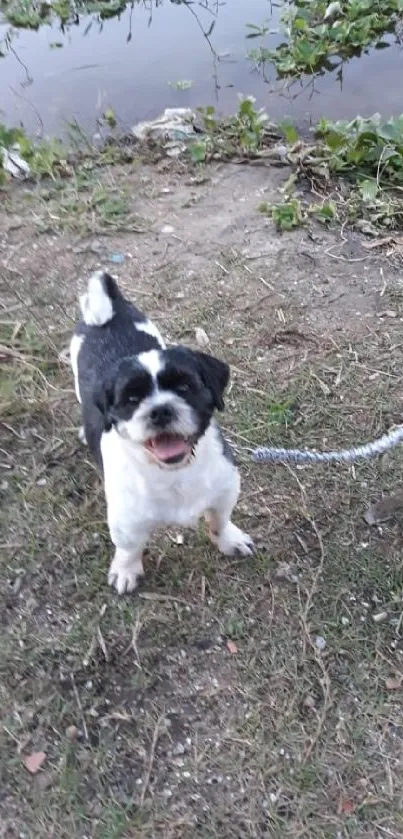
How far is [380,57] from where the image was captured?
18.7 ft

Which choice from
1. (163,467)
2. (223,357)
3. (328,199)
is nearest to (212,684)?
(163,467)

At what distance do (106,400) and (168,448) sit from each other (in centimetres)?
24

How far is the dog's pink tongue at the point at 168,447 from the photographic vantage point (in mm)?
2123

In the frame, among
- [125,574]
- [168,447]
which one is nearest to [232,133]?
[125,574]

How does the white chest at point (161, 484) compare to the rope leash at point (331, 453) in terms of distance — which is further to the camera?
the rope leash at point (331, 453)

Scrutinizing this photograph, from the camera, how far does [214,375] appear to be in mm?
2240

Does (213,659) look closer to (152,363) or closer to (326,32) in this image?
(152,363)

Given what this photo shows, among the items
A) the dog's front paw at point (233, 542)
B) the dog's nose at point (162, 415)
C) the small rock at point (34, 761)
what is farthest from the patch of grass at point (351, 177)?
the small rock at point (34, 761)

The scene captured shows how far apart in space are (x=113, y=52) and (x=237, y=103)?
1424mm

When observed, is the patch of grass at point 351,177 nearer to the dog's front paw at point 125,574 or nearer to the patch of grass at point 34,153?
the patch of grass at point 34,153

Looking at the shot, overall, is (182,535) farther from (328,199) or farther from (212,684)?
(328,199)

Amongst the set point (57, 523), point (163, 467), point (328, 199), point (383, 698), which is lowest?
point (383, 698)

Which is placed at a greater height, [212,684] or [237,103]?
[237,103]

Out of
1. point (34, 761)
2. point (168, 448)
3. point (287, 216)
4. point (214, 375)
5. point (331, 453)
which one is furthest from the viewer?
point (287, 216)
